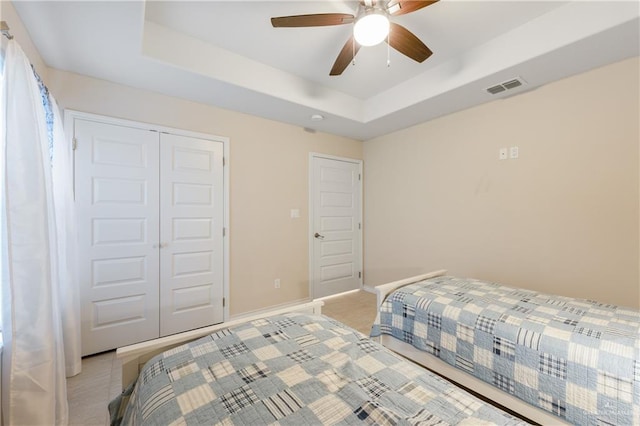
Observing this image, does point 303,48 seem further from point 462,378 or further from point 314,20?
point 462,378

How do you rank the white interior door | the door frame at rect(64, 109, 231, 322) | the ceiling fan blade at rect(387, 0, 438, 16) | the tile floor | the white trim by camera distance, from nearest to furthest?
the ceiling fan blade at rect(387, 0, 438, 16) → the tile floor → the door frame at rect(64, 109, 231, 322) → the white interior door → the white trim

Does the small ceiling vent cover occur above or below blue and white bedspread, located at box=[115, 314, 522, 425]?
above

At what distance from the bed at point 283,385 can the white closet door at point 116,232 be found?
5.20 feet

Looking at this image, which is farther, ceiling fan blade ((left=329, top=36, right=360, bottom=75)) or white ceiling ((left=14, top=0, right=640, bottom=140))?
ceiling fan blade ((left=329, top=36, right=360, bottom=75))

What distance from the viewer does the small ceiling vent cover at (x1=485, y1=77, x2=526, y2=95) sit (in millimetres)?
2415

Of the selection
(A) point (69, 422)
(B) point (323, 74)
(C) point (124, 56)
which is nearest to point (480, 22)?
(B) point (323, 74)

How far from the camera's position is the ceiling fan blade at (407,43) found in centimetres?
179

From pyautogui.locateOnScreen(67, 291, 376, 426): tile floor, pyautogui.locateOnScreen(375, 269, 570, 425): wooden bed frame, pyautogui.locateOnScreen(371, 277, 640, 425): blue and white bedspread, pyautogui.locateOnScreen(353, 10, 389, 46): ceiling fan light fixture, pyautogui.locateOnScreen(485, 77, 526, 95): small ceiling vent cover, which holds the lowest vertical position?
pyautogui.locateOnScreen(67, 291, 376, 426): tile floor

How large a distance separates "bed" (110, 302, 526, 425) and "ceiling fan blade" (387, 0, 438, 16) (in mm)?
1882

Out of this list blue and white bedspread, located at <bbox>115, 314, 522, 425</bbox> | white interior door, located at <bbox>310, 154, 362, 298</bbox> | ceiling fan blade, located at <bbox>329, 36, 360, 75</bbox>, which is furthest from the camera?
white interior door, located at <bbox>310, 154, 362, 298</bbox>

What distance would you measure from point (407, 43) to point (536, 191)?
1851mm

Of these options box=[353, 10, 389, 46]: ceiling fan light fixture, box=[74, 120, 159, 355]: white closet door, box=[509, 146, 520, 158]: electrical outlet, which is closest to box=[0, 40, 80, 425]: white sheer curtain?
box=[74, 120, 159, 355]: white closet door

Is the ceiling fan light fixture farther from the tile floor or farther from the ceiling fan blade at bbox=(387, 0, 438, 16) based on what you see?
the tile floor

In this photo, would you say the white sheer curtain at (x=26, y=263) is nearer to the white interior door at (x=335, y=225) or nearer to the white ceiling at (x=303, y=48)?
the white ceiling at (x=303, y=48)
